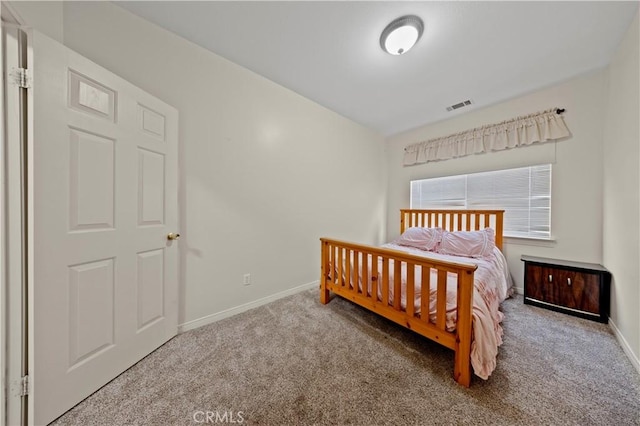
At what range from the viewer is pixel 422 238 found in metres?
2.89

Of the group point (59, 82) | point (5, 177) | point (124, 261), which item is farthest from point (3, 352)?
point (59, 82)

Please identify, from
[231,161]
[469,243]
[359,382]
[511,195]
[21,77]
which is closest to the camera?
[21,77]

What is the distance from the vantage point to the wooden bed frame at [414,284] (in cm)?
130

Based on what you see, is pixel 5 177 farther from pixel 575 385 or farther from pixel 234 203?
pixel 575 385

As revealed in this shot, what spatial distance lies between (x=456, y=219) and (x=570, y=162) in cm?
127

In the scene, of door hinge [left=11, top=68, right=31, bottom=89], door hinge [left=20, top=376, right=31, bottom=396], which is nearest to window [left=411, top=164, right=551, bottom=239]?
door hinge [left=11, top=68, right=31, bottom=89]

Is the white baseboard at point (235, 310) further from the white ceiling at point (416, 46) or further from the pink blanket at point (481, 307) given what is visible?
the white ceiling at point (416, 46)

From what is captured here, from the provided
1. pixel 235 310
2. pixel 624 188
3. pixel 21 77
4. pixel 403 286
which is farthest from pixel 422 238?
pixel 21 77

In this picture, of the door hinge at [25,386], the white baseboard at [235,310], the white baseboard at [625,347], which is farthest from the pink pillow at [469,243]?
the door hinge at [25,386]

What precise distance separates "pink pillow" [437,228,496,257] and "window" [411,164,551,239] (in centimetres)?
42

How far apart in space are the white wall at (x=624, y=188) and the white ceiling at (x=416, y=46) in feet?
0.94

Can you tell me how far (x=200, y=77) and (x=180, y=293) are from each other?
1.92m

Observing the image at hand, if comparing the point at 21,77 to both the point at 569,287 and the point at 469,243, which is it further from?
the point at 569,287

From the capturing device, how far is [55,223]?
1.08 m
